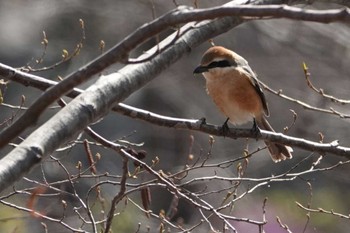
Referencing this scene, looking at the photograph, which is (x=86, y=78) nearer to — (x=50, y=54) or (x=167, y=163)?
(x=167, y=163)

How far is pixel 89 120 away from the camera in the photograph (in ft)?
8.63

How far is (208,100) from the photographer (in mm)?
10219

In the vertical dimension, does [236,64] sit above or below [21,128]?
below

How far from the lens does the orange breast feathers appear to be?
4.74 metres

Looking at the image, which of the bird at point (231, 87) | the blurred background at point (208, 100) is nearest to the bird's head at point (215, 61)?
the bird at point (231, 87)

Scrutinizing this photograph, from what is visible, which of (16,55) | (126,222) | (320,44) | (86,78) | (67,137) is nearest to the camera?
(86,78)

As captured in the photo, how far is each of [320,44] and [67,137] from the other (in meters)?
7.52

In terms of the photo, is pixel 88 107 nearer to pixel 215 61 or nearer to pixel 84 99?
pixel 84 99

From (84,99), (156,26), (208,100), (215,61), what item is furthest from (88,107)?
(208,100)

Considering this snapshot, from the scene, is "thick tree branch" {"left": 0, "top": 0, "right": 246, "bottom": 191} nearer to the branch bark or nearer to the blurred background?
the branch bark

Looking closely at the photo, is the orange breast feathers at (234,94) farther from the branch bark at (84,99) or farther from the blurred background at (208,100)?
the blurred background at (208,100)

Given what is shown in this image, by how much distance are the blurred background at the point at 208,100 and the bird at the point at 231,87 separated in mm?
3104

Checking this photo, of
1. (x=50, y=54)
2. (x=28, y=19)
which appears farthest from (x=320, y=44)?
(x=28, y=19)

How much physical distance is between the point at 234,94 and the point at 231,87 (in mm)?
45
